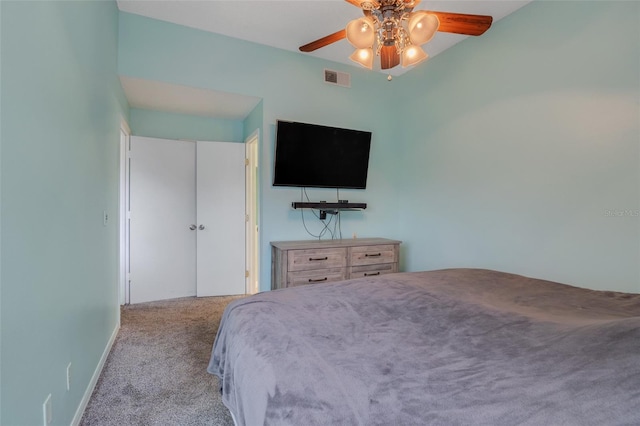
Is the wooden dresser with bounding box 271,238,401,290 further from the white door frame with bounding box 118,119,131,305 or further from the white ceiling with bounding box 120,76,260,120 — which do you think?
the white door frame with bounding box 118,119,131,305

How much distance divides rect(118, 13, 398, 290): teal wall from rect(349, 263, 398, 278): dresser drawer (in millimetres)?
553

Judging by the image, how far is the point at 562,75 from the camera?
2268mm

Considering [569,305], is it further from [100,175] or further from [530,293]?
[100,175]

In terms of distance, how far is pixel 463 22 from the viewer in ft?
6.22

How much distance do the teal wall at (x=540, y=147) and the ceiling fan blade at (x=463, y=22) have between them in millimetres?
878

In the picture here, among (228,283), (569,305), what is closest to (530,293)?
(569,305)

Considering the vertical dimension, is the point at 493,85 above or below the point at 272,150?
above

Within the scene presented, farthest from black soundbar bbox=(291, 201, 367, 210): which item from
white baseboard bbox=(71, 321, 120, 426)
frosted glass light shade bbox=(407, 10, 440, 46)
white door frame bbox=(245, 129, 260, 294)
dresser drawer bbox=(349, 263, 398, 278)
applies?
white baseboard bbox=(71, 321, 120, 426)

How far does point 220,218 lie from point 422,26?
126 inches

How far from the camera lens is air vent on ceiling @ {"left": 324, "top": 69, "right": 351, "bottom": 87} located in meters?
3.52

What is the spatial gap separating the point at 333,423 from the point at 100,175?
2.23 meters

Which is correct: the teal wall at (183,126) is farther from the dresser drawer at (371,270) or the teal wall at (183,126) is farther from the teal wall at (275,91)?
the dresser drawer at (371,270)

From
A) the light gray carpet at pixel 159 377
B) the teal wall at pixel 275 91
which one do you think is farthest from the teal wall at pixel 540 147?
the light gray carpet at pixel 159 377

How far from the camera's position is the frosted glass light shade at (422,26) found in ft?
5.75
